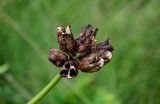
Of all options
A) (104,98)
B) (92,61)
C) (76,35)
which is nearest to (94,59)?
(92,61)

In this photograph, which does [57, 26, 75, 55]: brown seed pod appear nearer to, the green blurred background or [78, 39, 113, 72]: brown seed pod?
[78, 39, 113, 72]: brown seed pod

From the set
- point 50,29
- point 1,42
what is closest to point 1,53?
point 1,42

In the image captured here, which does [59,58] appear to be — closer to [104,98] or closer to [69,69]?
[69,69]

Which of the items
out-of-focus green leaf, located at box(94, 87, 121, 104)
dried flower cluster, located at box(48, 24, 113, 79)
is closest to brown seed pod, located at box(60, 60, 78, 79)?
dried flower cluster, located at box(48, 24, 113, 79)

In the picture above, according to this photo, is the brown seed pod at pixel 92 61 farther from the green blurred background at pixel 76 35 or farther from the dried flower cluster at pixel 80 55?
the green blurred background at pixel 76 35

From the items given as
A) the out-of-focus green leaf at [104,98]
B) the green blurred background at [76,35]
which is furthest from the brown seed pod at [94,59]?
the out-of-focus green leaf at [104,98]

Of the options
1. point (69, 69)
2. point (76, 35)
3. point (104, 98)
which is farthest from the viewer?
point (76, 35)

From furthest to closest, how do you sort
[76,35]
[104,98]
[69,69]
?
[76,35], [104,98], [69,69]
